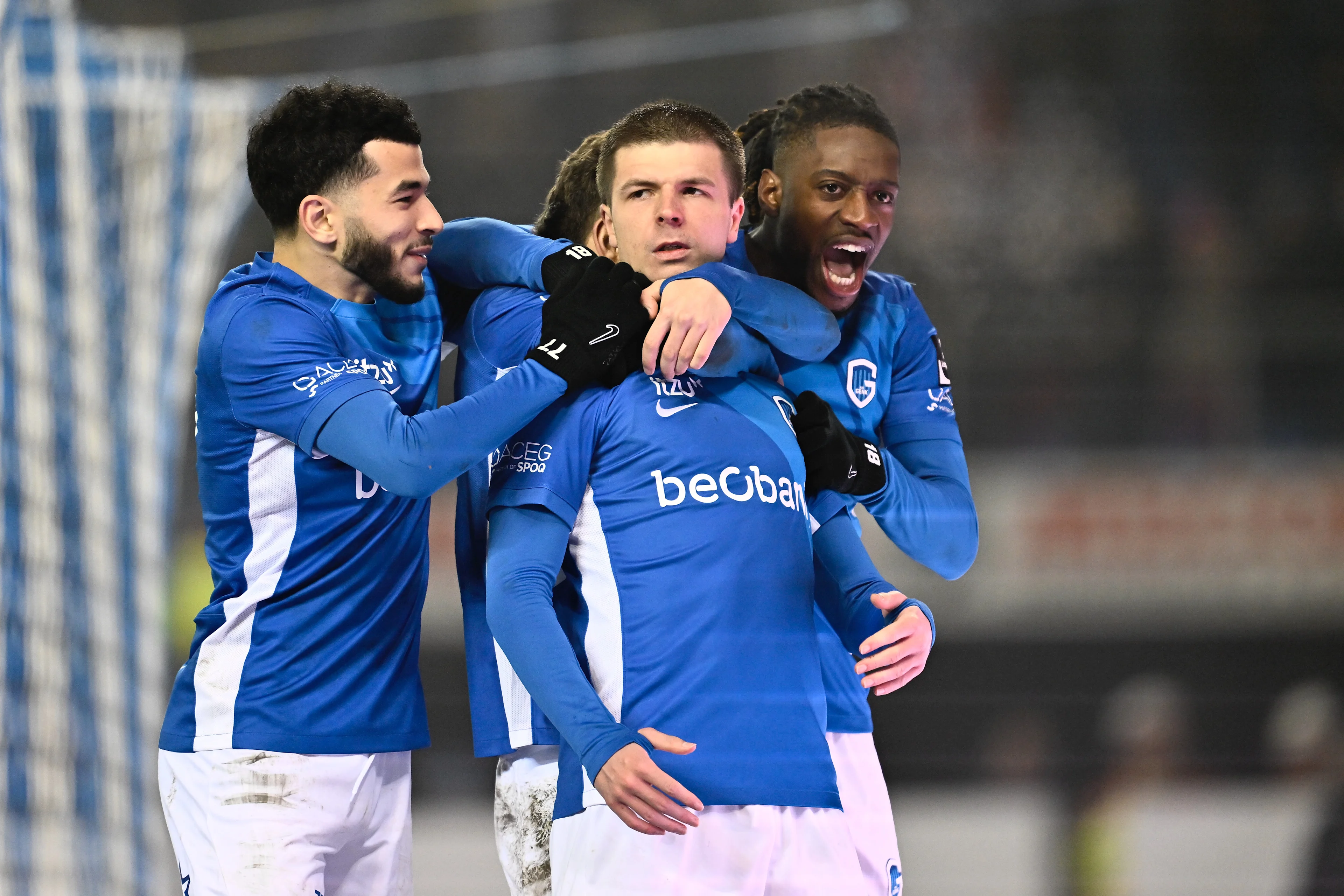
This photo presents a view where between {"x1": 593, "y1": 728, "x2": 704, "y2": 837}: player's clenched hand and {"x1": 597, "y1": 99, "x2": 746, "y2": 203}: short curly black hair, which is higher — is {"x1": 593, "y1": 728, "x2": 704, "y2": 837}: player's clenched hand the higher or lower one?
the lower one

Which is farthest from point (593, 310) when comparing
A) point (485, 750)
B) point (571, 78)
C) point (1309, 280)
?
point (1309, 280)

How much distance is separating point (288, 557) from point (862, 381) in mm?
1157

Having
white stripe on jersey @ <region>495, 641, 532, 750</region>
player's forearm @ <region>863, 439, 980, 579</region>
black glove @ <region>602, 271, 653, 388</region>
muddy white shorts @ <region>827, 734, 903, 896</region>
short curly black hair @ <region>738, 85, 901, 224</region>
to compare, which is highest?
short curly black hair @ <region>738, 85, 901, 224</region>

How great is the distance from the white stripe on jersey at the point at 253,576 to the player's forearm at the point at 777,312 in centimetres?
83

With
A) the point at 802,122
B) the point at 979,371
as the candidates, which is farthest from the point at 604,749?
→ the point at 979,371

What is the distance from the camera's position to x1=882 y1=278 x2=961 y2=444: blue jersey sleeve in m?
2.61

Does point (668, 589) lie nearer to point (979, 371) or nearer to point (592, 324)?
point (592, 324)

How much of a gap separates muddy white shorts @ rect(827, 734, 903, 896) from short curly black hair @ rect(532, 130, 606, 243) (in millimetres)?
1093

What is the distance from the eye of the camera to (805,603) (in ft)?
6.89

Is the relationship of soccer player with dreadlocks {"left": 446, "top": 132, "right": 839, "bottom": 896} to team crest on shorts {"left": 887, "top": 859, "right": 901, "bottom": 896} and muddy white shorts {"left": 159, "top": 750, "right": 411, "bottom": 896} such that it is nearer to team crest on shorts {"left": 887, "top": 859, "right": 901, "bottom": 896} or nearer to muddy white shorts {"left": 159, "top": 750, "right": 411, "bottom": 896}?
muddy white shorts {"left": 159, "top": 750, "right": 411, "bottom": 896}

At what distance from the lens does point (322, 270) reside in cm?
240

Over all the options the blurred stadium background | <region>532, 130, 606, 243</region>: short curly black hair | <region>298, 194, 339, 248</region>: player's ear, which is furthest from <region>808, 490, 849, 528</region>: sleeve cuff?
the blurred stadium background

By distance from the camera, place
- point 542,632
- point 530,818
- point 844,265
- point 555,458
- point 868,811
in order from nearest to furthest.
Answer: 1. point 542,632
2. point 555,458
3. point 530,818
4. point 868,811
5. point 844,265

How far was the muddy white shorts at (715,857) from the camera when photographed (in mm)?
1904
